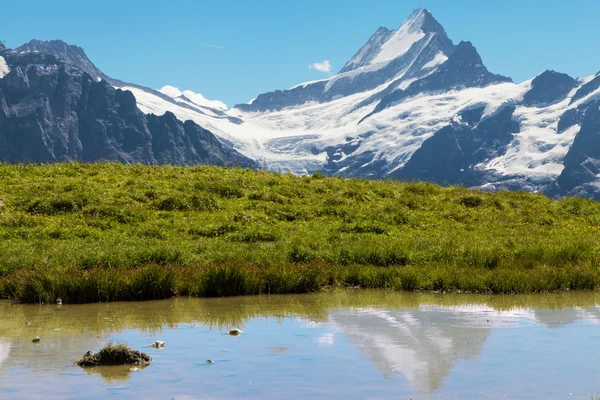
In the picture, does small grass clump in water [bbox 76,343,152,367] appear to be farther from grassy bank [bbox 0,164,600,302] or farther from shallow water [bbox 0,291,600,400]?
grassy bank [bbox 0,164,600,302]

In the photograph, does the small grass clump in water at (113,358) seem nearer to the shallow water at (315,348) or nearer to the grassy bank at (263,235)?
the shallow water at (315,348)

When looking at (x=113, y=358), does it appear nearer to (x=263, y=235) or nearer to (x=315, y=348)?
(x=315, y=348)

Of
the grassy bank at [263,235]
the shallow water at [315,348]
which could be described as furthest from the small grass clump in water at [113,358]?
the grassy bank at [263,235]

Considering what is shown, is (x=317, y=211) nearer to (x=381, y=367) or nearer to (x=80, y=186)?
(x=80, y=186)

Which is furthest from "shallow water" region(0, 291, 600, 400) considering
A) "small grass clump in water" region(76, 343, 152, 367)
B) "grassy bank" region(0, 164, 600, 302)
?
"grassy bank" region(0, 164, 600, 302)

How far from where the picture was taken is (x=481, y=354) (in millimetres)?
15156

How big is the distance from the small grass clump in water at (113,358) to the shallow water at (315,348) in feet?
1.02

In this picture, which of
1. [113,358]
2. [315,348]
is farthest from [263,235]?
[113,358]

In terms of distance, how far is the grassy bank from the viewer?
78.8 ft

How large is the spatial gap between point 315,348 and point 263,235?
58.7 ft

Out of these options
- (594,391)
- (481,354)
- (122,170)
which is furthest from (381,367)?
(122,170)

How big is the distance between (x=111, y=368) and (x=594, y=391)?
8.08m

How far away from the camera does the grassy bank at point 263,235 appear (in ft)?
78.8

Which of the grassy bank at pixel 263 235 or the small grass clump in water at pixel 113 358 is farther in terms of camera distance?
the grassy bank at pixel 263 235
